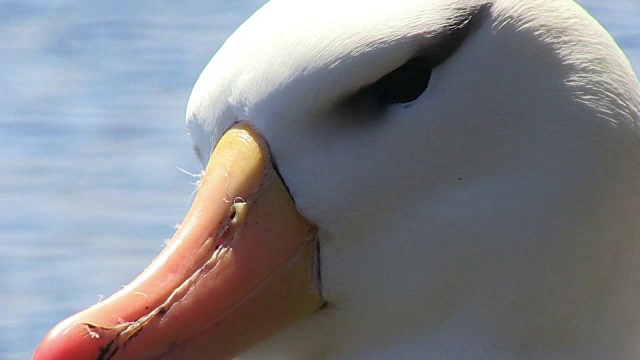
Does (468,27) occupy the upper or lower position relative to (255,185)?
upper

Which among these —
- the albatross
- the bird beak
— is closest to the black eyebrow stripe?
the albatross

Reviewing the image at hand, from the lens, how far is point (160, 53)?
847cm

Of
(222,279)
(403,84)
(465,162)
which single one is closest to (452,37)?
(403,84)

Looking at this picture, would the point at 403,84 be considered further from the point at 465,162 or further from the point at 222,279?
the point at 222,279

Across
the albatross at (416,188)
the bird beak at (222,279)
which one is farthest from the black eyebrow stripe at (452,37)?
the bird beak at (222,279)

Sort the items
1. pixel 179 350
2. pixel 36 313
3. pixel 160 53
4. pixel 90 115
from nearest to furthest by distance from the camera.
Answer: pixel 179 350 < pixel 36 313 < pixel 90 115 < pixel 160 53

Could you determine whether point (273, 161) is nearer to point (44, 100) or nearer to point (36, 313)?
point (36, 313)

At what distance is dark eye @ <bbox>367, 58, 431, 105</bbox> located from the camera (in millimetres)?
3318

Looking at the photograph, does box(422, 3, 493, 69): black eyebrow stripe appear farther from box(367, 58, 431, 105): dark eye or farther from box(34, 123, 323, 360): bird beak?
box(34, 123, 323, 360): bird beak

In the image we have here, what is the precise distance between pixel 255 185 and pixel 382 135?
25 cm

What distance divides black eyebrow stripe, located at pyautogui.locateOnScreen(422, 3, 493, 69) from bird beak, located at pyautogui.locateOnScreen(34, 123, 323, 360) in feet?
1.15

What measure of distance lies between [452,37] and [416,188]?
0.94 feet

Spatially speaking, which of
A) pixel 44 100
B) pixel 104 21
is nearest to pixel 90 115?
pixel 44 100

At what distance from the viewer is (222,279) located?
3326 millimetres
